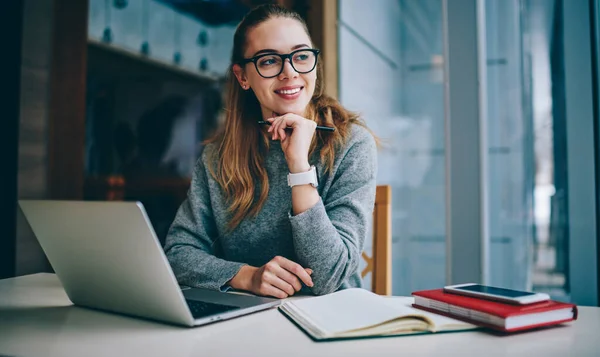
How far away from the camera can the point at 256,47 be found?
1.37 meters

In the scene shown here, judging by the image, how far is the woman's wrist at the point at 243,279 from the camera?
1.02m

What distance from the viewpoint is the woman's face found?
1.32 m

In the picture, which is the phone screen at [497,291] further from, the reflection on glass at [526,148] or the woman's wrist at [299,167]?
the reflection on glass at [526,148]

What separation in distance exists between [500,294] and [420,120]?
1.52 meters

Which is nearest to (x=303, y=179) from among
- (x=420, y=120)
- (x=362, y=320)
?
(x=362, y=320)

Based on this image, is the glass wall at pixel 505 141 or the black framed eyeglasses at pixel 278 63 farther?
the glass wall at pixel 505 141

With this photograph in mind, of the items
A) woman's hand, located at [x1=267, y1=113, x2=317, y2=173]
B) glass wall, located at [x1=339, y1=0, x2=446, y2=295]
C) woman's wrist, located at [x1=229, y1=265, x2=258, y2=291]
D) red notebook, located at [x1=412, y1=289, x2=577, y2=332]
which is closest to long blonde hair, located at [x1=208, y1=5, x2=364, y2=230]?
woman's hand, located at [x1=267, y1=113, x2=317, y2=173]

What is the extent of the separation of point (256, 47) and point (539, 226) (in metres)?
1.25

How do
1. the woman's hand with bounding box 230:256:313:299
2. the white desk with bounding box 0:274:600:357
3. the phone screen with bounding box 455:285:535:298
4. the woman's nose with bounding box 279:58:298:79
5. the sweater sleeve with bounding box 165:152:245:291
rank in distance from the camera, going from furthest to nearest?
the woman's nose with bounding box 279:58:298:79, the sweater sleeve with bounding box 165:152:245:291, the woman's hand with bounding box 230:256:313:299, the phone screen with bounding box 455:285:535:298, the white desk with bounding box 0:274:600:357

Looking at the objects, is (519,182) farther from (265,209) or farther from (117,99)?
(117,99)

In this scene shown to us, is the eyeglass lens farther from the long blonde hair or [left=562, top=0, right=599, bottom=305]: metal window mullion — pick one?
[left=562, top=0, right=599, bottom=305]: metal window mullion

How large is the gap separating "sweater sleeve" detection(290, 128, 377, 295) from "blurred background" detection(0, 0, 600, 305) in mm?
868

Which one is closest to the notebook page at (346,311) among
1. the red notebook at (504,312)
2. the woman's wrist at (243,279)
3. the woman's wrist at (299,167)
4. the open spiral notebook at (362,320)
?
the open spiral notebook at (362,320)

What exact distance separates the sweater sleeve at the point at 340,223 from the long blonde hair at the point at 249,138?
64 millimetres
